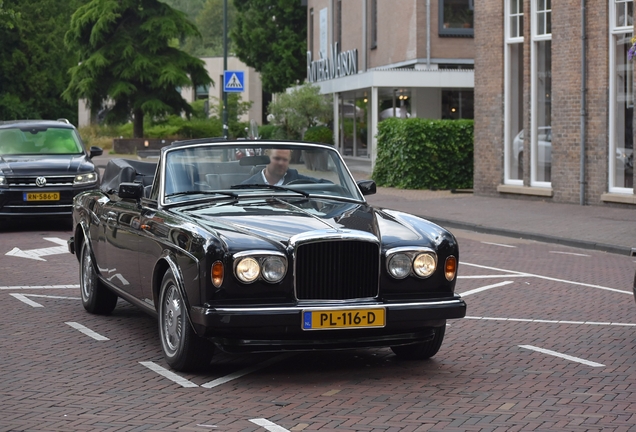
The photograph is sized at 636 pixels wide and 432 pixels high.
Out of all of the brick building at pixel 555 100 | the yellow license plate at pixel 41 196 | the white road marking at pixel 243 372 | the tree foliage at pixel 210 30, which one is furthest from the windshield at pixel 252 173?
the tree foliage at pixel 210 30

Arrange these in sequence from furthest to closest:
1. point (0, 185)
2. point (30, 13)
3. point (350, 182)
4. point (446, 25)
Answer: point (30, 13), point (446, 25), point (0, 185), point (350, 182)

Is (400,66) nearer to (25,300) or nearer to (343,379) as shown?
(25,300)

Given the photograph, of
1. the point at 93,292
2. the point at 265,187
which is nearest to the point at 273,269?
the point at 265,187

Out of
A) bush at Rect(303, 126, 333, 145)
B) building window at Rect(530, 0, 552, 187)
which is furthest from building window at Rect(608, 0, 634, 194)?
bush at Rect(303, 126, 333, 145)

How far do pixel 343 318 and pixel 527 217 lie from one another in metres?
14.6

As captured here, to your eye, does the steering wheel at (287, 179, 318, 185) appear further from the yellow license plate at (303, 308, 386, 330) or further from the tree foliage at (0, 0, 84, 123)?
the tree foliage at (0, 0, 84, 123)

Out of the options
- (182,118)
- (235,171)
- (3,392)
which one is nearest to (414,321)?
(235,171)

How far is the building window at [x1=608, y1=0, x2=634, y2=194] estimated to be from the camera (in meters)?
21.8

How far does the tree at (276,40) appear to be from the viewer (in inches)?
2345

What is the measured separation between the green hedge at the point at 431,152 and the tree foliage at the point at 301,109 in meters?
14.6

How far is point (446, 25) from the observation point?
37156 mm

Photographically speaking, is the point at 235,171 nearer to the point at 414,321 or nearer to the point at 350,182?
the point at 350,182

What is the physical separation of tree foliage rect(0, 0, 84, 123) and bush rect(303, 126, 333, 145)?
28.6 metres

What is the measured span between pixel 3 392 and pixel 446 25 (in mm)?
32176
